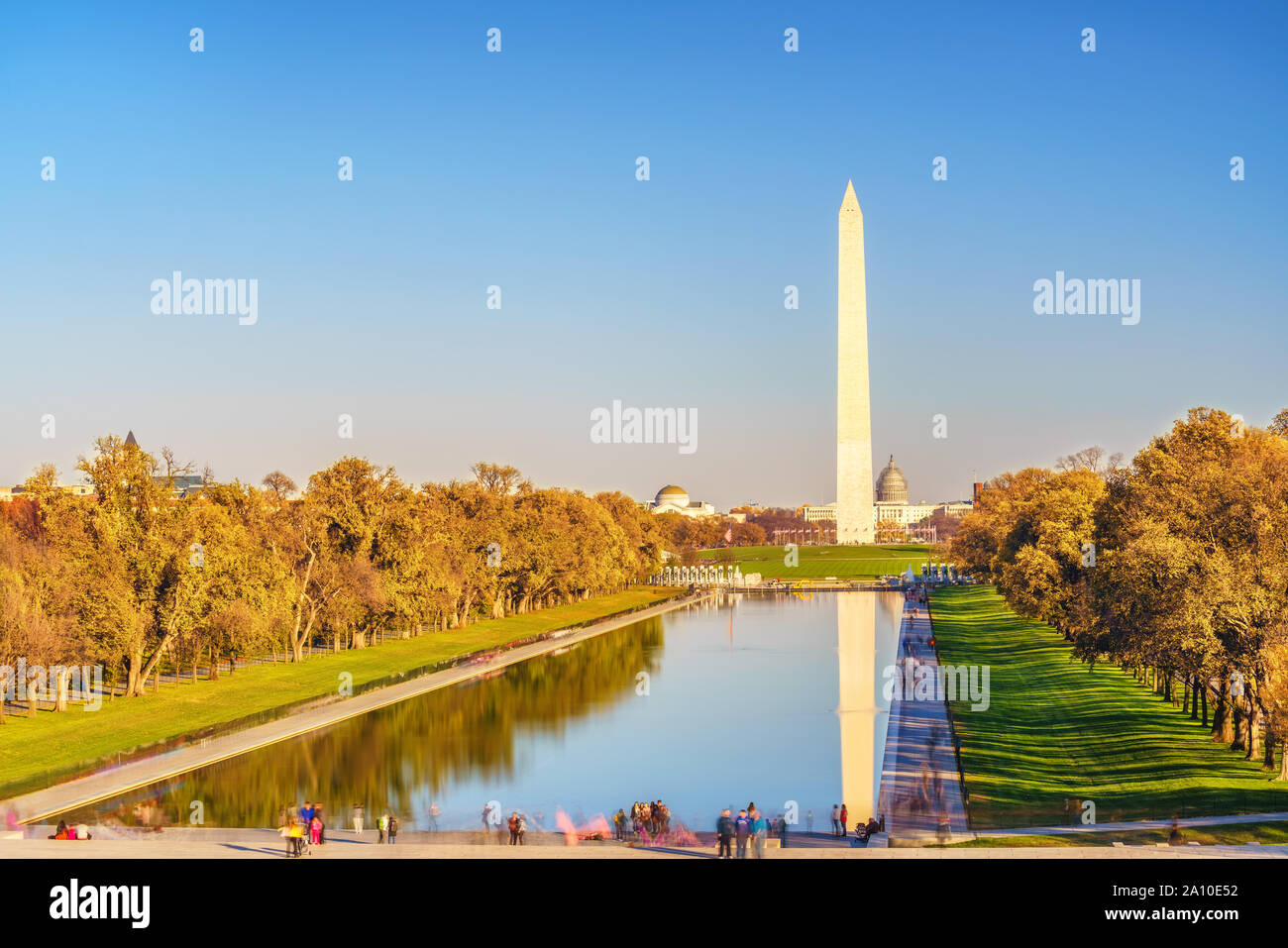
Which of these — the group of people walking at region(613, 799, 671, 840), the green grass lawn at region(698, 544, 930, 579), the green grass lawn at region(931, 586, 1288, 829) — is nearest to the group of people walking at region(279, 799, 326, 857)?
the group of people walking at region(613, 799, 671, 840)

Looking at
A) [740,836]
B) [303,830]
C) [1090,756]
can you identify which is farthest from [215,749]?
[1090,756]

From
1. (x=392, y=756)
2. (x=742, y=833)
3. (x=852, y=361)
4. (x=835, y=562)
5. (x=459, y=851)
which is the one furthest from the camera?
(x=835, y=562)

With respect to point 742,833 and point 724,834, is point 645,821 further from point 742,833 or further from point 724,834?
point 742,833

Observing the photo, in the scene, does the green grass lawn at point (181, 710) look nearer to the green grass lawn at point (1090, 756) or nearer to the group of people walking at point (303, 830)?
the group of people walking at point (303, 830)

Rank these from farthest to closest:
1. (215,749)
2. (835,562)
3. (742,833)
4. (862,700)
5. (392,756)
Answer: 1. (835,562)
2. (862,700)
3. (215,749)
4. (392,756)
5. (742,833)

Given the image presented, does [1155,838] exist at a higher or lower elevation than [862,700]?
higher

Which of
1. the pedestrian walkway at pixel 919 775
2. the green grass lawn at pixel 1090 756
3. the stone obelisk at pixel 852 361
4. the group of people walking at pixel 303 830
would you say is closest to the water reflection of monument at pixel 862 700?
the pedestrian walkway at pixel 919 775

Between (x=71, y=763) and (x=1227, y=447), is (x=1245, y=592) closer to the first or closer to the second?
(x=1227, y=447)
